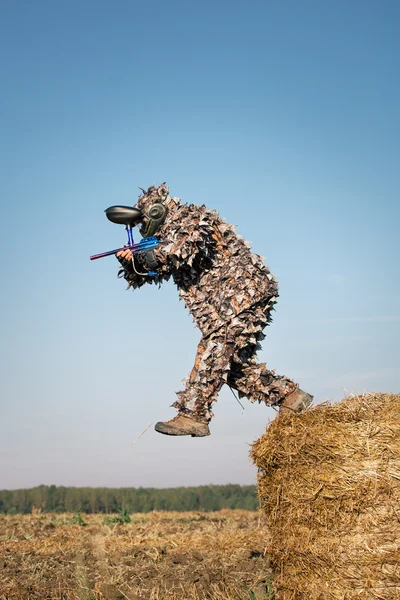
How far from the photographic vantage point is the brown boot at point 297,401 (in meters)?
6.25

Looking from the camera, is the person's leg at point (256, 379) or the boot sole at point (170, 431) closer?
the boot sole at point (170, 431)

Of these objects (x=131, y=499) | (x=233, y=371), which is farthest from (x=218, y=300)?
(x=131, y=499)

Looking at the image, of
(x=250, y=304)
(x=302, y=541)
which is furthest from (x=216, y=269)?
(x=302, y=541)

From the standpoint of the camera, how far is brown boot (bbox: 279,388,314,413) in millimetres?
6246

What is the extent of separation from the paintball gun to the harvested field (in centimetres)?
292

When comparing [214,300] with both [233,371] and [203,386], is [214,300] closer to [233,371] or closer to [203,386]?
[233,371]

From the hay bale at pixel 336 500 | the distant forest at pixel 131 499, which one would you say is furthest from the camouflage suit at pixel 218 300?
the distant forest at pixel 131 499

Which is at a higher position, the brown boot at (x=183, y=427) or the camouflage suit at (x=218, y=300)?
the camouflage suit at (x=218, y=300)

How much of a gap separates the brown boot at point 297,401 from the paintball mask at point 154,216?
223 centimetres

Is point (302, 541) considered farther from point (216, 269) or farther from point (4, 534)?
point (4, 534)

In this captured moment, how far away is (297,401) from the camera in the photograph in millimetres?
6254

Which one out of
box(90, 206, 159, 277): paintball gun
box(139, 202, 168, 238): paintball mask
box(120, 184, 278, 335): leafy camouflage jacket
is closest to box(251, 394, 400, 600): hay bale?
box(120, 184, 278, 335): leafy camouflage jacket

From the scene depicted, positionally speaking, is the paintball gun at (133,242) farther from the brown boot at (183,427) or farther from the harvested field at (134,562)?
the harvested field at (134,562)

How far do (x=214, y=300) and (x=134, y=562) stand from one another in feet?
9.50
